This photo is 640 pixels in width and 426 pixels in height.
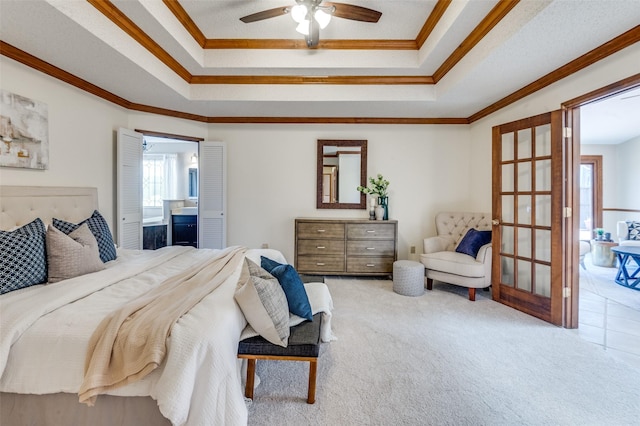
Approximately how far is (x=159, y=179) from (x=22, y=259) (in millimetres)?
5202

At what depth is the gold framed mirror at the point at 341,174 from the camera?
15.6 ft

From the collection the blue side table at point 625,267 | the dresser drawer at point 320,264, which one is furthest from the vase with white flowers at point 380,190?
the blue side table at point 625,267

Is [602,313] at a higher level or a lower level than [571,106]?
lower

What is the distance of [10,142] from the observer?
8.06 feet

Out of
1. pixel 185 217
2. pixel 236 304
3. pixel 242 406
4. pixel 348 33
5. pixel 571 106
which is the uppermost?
pixel 348 33

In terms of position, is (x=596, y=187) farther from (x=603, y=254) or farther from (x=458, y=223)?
(x=458, y=223)

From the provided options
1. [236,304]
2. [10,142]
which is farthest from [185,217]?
[236,304]

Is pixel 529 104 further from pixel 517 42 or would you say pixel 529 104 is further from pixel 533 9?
pixel 533 9

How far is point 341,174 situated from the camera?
4805mm

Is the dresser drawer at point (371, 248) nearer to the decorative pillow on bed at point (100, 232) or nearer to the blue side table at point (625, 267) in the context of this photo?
the decorative pillow on bed at point (100, 232)

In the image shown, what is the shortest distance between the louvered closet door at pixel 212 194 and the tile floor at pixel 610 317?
4.62 metres

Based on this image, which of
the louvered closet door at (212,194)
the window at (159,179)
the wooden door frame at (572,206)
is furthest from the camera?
the window at (159,179)

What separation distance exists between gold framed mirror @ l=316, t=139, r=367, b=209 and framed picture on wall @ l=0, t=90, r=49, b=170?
130 inches

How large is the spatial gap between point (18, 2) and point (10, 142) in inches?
45.7
